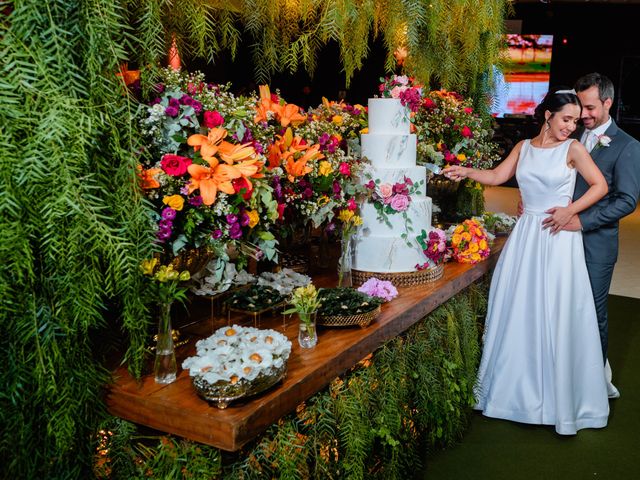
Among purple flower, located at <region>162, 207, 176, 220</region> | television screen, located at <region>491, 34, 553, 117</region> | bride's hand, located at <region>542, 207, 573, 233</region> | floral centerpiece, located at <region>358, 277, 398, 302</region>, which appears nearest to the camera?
purple flower, located at <region>162, 207, 176, 220</region>

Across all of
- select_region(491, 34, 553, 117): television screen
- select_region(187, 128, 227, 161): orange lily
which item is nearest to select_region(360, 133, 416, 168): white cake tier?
select_region(187, 128, 227, 161): orange lily

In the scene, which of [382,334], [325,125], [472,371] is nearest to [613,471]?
[472,371]

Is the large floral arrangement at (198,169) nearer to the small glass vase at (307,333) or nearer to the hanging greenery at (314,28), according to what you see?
the hanging greenery at (314,28)

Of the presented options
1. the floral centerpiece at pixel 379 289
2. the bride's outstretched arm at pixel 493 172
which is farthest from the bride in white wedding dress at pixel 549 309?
the floral centerpiece at pixel 379 289

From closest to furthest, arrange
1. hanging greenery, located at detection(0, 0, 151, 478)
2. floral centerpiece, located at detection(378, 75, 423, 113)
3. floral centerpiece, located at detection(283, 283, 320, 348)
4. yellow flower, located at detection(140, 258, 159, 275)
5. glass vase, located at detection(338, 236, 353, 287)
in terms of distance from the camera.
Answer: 1. hanging greenery, located at detection(0, 0, 151, 478)
2. yellow flower, located at detection(140, 258, 159, 275)
3. floral centerpiece, located at detection(283, 283, 320, 348)
4. glass vase, located at detection(338, 236, 353, 287)
5. floral centerpiece, located at detection(378, 75, 423, 113)

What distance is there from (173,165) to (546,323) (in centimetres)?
210

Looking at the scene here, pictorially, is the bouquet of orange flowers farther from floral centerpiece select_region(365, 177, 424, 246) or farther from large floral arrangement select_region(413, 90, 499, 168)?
floral centerpiece select_region(365, 177, 424, 246)

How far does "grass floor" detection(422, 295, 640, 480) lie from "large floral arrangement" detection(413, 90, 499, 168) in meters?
1.38

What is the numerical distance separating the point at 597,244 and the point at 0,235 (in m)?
2.78

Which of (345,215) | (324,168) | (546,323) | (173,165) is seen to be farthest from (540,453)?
(173,165)

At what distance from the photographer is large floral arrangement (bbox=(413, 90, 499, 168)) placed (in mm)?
3428

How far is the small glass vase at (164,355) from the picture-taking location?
169 cm

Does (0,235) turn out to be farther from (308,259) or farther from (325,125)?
(308,259)

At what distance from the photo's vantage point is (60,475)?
1.48 meters
